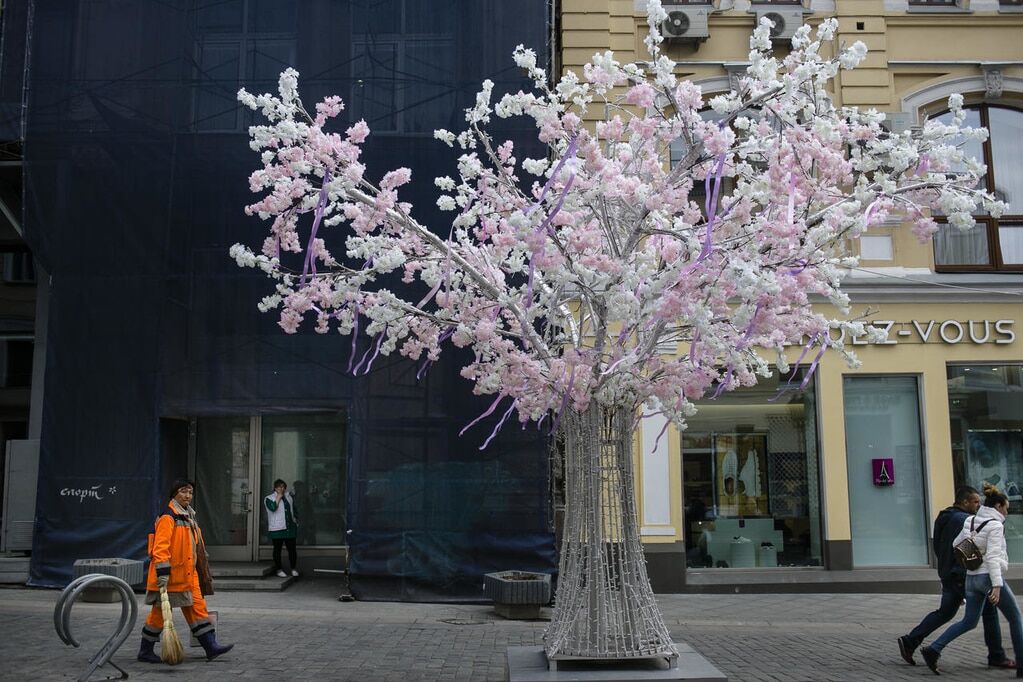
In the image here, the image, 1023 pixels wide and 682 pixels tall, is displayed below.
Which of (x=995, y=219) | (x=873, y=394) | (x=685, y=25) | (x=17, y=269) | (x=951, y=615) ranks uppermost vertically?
(x=685, y=25)

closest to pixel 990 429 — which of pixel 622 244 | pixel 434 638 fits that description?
pixel 434 638

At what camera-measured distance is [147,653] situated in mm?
8867

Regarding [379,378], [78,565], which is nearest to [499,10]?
[379,378]

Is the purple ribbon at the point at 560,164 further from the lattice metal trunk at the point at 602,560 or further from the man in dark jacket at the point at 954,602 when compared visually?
the man in dark jacket at the point at 954,602

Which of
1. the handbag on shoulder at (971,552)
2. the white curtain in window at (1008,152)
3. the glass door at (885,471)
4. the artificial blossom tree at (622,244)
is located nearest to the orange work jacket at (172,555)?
the artificial blossom tree at (622,244)

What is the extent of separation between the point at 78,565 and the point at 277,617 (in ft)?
9.54

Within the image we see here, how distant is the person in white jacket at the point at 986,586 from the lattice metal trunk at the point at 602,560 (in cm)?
305

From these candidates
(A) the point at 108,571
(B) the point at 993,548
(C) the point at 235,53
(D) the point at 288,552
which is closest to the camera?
(B) the point at 993,548

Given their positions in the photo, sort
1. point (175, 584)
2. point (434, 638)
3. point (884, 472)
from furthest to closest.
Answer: point (884, 472) → point (434, 638) → point (175, 584)

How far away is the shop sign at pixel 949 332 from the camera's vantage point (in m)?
14.0

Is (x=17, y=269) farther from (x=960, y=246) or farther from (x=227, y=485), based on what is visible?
(x=960, y=246)

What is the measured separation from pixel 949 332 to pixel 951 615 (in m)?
6.20

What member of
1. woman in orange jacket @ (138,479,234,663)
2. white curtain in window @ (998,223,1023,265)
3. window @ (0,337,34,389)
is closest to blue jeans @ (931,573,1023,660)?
woman in orange jacket @ (138,479,234,663)

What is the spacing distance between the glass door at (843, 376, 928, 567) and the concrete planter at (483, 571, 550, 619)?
5203 mm
